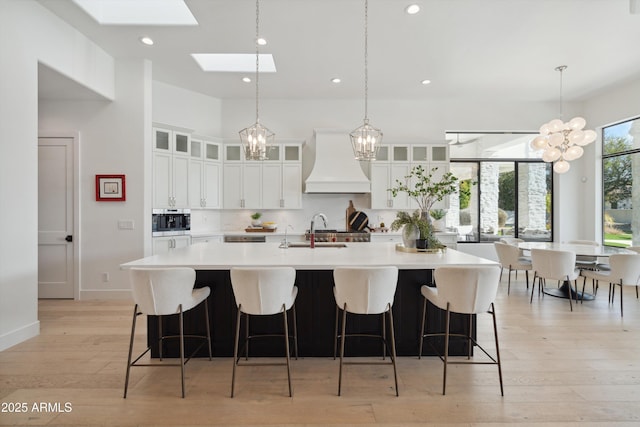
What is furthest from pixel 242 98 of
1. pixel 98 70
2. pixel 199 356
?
pixel 199 356

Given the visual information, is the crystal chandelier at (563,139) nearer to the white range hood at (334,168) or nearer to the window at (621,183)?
the window at (621,183)

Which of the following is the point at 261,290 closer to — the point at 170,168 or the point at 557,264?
the point at 170,168

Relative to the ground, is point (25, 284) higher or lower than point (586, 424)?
higher

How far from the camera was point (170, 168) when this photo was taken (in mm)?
4883

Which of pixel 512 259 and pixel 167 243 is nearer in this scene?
pixel 512 259

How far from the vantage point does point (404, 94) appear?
578cm

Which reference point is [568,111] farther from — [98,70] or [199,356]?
[98,70]

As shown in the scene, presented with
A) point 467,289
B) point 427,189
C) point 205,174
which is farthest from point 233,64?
point 467,289

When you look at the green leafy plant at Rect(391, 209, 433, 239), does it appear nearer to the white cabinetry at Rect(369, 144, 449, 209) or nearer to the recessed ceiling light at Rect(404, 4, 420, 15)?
the recessed ceiling light at Rect(404, 4, 420, 15)

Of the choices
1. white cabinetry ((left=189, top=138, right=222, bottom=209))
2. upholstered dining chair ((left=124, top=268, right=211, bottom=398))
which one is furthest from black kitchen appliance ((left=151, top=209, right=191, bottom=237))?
upholstered dining chair ((left=124, top=268, right=211, bottom=398))

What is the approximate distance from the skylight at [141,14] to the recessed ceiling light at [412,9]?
2.37 metres

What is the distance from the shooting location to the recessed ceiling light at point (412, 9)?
3139mm

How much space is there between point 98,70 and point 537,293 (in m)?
7.00

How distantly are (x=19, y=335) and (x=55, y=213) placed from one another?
1.96 m
